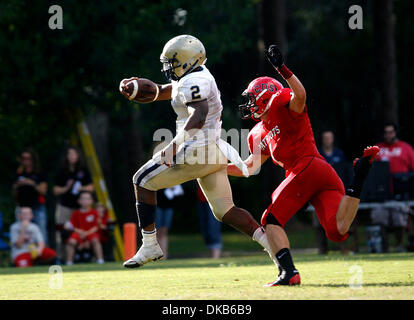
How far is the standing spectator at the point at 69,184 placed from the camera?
15.2 m

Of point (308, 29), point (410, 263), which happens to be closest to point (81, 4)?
point (410, 263)

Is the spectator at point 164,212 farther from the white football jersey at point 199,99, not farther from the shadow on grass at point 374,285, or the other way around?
the shadow on grass at point 374,285

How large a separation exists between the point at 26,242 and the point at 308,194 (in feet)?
26.4

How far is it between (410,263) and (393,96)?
28.9 feet

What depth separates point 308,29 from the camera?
1471 inches

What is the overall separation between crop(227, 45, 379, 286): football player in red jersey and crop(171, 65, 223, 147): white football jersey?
0.35 m

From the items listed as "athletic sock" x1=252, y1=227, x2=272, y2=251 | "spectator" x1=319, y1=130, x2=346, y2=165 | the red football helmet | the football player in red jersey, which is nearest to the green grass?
"athletic sock" x1=252, y1=227, x2=272, y2=251

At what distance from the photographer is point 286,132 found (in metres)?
7.84

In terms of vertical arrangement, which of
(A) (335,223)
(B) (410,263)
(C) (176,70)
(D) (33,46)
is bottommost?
(B) (410,263)

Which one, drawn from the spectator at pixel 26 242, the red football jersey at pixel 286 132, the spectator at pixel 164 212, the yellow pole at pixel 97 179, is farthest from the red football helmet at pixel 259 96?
the yellow pole at pixel 97 179

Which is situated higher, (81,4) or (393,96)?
(81,4)

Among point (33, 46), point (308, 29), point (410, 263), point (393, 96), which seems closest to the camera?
point (410, 263)

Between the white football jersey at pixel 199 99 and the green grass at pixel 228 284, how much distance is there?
1.33 metres

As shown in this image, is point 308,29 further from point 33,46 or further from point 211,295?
point 211,295
